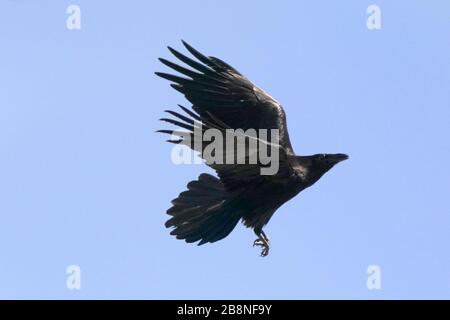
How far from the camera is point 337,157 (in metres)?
18.7

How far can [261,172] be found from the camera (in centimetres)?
1788

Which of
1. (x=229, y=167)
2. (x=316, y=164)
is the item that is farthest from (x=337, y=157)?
(x=229, y=167)

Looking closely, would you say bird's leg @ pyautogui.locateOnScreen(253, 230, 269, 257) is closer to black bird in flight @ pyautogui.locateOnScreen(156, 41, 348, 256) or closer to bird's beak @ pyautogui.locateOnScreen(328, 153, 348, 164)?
black bird in flight @ pyautogui.locateOnScreen(156, 41, 348, 256)

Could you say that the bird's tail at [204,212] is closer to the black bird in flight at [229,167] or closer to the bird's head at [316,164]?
the black bird in flight at [229,167]

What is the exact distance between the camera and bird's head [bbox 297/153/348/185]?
1831cm

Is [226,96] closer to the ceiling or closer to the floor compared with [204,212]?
closer to the ceiling

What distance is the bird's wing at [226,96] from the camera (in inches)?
738

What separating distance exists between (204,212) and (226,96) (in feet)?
4.92

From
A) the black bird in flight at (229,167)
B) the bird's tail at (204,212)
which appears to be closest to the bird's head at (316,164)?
the black bird in flight at (229,167)

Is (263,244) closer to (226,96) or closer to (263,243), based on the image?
(263,243)
